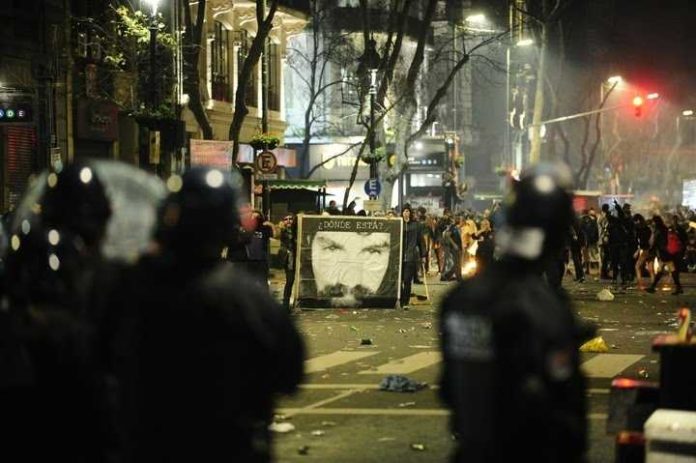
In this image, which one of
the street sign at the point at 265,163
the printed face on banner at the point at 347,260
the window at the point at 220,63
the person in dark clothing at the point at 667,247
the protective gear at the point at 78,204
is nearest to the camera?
the protective gear at the point at 78,204

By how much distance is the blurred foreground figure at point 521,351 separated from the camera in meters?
3.84

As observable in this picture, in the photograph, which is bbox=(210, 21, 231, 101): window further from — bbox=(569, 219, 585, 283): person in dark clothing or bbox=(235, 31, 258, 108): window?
bbox=(569, 219, 585, 283): person in dark clothing

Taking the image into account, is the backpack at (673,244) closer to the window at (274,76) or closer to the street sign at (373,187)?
the street sign at (373,187)

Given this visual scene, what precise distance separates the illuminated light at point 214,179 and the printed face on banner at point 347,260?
1611 centimetres

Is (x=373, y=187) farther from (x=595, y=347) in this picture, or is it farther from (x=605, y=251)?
(x=595, y=347)

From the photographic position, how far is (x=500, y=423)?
3887mm

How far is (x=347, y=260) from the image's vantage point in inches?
798

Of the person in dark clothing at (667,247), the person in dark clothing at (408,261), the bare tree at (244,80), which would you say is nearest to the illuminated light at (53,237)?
the person in dark clothing at (408,261)

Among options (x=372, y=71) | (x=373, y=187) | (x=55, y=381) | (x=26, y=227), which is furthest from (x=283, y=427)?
(x=373, y=187)

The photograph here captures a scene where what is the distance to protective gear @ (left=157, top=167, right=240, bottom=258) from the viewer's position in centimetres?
384

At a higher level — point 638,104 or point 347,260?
point 638,104

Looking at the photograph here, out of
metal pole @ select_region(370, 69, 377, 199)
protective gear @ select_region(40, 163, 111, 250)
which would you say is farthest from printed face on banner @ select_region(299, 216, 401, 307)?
protective gear @ select_region(40, 163, 111, 250)

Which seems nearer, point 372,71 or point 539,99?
point 372,71

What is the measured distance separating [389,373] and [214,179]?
9171mm
